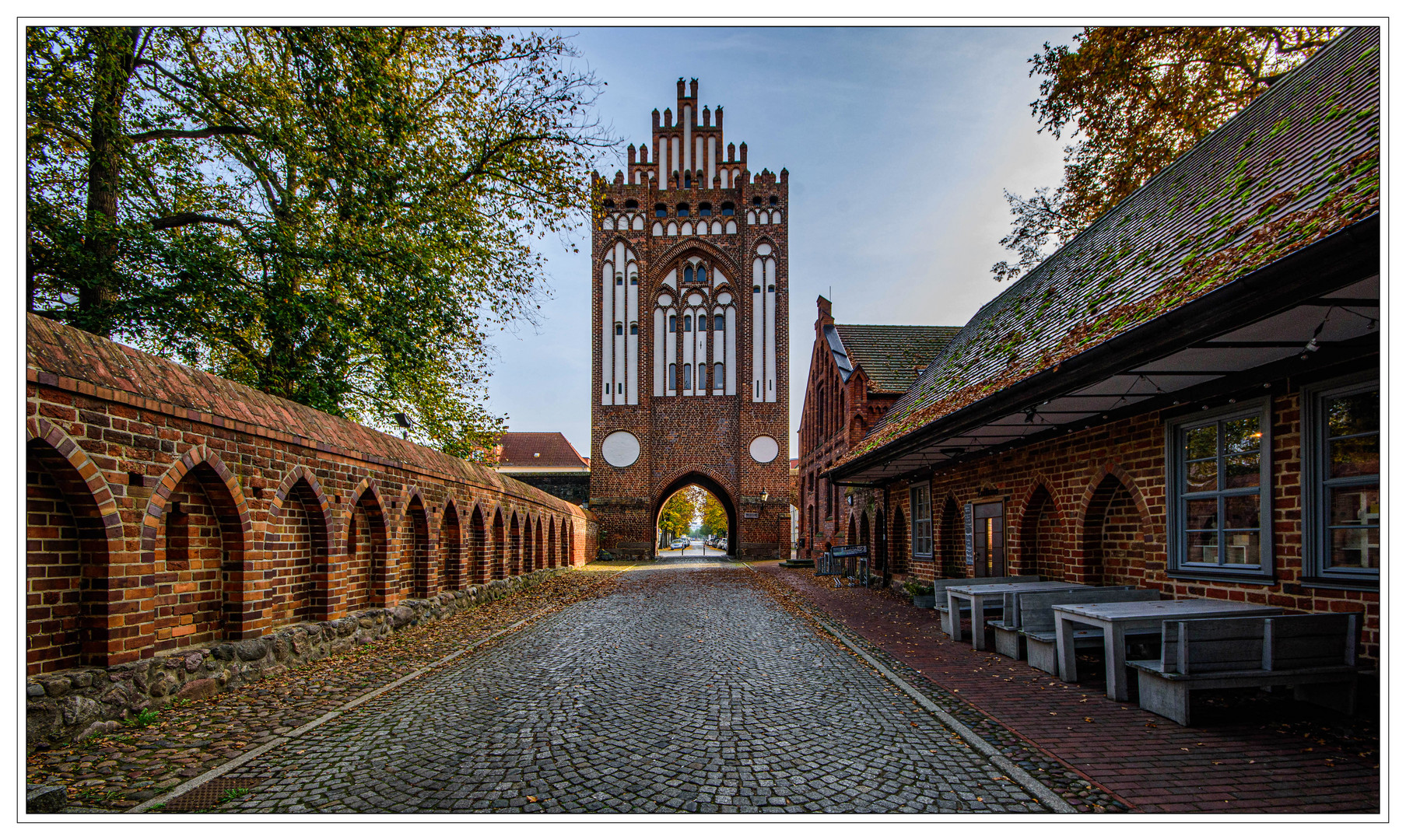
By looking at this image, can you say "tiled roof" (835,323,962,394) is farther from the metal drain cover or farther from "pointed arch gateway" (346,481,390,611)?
the metal drain cover

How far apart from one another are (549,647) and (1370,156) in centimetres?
845

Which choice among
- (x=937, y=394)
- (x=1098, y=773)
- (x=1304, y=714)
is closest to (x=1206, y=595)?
(x=1304, y=714)

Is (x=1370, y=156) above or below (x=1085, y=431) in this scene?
above

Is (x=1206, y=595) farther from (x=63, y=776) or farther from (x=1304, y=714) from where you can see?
(x=63, y=776)

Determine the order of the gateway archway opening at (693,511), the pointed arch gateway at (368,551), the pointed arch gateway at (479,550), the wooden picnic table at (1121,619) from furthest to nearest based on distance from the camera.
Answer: the gateway archway opening at (693,511), the pointed arch gateway at (479,550), the pointed arch gateway at (368,551), the wooden picnic table at (1121,619)

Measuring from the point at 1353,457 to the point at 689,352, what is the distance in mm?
27102

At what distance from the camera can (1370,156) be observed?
427cm

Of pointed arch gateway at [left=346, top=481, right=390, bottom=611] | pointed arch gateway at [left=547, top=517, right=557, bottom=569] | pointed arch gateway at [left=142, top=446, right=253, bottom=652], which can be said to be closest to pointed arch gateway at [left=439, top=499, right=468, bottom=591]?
pointed arch gateway at [left=346, top=481, right=390, bottom=611]

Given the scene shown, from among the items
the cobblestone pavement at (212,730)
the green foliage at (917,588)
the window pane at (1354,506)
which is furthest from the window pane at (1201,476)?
the cobblestone pavement at (212,730)

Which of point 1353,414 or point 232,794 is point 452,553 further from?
point 1353,414

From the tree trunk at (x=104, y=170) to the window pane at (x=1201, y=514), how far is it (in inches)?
500

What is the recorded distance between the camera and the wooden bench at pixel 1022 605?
6859 millimetres

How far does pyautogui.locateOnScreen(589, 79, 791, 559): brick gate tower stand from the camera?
101 feet

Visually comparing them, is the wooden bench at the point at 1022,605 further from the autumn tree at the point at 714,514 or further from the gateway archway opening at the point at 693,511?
the autumn tree at the point at 714,514
